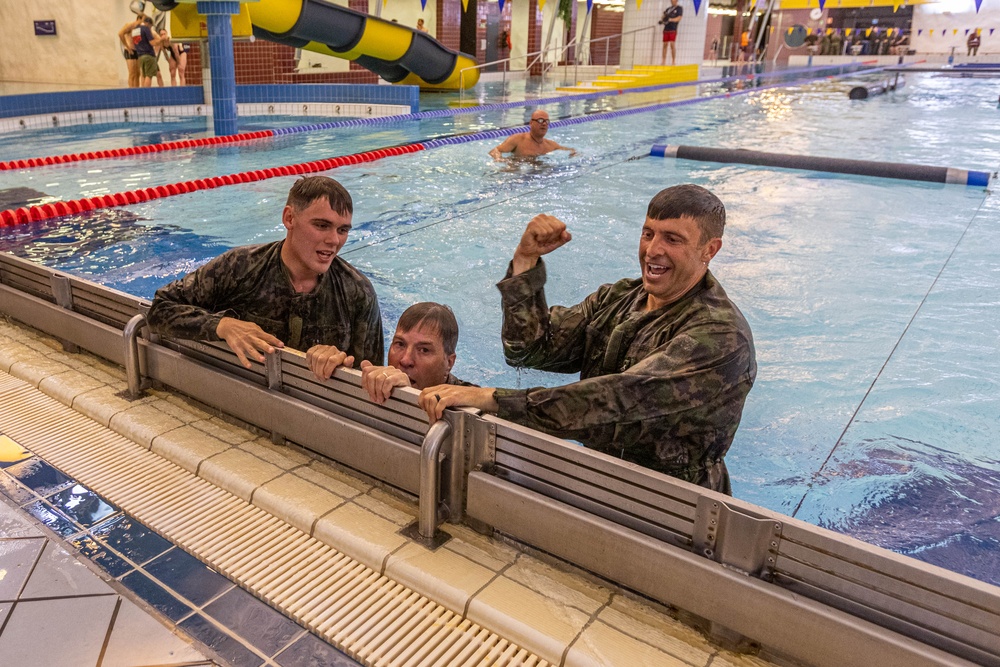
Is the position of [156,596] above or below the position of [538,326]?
below

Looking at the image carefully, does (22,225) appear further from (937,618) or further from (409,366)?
(937,618)

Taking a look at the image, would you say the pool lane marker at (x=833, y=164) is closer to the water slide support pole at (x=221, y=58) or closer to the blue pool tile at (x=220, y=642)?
the water slide support pole at (x=221, y=58)

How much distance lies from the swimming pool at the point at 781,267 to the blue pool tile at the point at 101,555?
245 cm

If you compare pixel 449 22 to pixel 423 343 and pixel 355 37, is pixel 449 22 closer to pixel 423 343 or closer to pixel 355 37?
pixel 355 37

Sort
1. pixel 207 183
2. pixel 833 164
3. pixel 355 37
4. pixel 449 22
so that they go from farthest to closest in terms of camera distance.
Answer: pixel 449 22, pixel 355 37, pixel 833 164, pixel 207 183

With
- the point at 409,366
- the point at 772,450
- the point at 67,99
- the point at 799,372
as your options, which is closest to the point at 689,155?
the point at 799,372

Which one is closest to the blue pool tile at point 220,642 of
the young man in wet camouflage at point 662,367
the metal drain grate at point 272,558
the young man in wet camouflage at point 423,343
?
the metal drain grate at point 272,558

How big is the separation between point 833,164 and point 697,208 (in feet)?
28.1

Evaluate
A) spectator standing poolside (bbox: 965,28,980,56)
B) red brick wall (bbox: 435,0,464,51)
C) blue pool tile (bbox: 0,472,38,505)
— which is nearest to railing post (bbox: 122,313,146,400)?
blue pool tile (bbox: 0,472,38,505)

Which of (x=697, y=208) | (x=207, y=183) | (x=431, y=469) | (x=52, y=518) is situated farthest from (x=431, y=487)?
(x=207, y=183)

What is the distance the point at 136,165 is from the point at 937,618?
32.1 ft

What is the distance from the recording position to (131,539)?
7.35 ft

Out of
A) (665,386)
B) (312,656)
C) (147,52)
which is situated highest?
(147,52)

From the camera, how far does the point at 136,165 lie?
9328 mm
